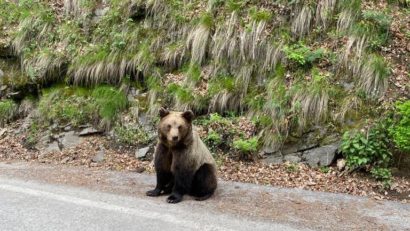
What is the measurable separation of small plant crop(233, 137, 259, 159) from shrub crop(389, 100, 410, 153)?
7.43 feet

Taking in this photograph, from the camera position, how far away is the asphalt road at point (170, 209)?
17.2 feet

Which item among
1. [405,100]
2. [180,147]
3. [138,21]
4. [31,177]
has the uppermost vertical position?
[138,21]

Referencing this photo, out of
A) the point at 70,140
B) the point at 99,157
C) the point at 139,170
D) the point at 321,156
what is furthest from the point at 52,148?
the point at 321,156

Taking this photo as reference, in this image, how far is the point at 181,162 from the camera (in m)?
6.29

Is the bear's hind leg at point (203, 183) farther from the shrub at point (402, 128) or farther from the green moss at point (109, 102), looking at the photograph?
the green moss at point (109, 102)

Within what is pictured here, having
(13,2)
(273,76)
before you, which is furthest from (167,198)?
(13,2)

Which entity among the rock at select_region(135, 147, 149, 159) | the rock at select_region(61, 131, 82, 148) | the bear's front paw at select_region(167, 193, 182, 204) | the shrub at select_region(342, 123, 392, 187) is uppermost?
the shrub at select_region(342, 123, 392, 187)

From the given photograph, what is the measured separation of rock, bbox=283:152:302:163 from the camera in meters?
8.28

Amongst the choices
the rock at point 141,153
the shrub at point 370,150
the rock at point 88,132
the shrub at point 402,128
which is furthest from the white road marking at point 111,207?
the shrub at point 402,128

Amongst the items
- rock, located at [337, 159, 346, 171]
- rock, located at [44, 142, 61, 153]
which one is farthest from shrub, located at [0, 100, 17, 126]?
rock, located at [337, 159, 346, 171]

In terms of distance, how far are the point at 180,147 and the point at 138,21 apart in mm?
6470

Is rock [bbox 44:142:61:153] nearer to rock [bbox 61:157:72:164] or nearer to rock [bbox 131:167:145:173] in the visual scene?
rock [bbox 61:157:72:164]

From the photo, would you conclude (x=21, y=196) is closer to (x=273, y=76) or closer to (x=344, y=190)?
(x=344, y=190)

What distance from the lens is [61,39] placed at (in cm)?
1240
